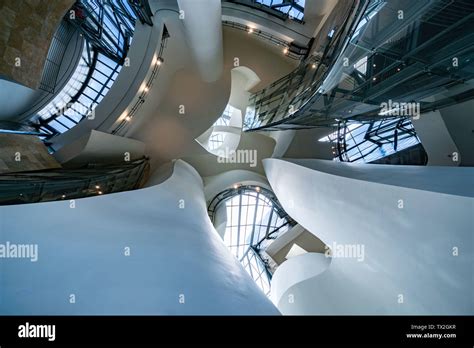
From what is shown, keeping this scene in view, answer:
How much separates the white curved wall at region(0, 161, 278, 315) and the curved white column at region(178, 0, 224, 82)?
6697 mm

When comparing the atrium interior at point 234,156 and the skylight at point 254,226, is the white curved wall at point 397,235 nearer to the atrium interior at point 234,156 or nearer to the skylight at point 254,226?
the atrium interior at point 234,156

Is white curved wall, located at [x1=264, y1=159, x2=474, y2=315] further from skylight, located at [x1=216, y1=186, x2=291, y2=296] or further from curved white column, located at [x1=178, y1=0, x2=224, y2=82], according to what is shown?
skylight, located at [x1=216, y1=186, x2=291, y2=296]

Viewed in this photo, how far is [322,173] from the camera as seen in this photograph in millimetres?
5121

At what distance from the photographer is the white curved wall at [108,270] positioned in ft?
4.78

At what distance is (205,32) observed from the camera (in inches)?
338

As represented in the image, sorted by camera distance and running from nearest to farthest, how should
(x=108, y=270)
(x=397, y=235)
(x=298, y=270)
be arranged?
(x=108, y=270) → (x=397, y=235) → (x=298, y=270)

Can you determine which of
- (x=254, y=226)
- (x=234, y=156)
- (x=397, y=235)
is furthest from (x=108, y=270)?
(x=254, y=226)

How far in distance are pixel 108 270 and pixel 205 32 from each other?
8912 mm

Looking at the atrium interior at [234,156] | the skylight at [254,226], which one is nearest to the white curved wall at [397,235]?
the atrium interior at [234,156]

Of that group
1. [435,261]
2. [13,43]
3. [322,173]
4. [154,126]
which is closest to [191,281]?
[435,261]

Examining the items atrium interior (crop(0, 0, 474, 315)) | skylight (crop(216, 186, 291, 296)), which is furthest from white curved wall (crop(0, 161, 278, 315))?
skylight (crop(216, 186, 291, 296))

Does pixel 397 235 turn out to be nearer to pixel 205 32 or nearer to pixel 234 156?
pixel 205 32

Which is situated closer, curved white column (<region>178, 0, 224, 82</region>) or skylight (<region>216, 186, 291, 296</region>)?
curved white column (<region>178, 0, 224, 82</region>)

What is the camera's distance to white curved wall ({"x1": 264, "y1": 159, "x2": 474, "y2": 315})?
2.48 metres
